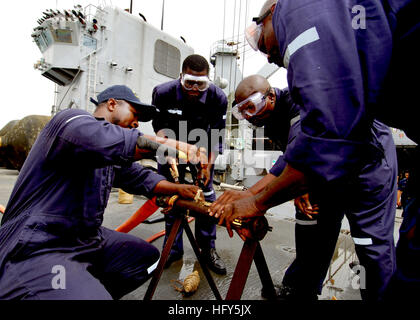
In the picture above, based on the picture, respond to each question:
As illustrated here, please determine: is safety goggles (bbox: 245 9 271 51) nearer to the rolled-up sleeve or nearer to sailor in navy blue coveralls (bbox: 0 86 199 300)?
the rolled-up sleeve

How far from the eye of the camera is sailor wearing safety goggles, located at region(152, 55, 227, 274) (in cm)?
268

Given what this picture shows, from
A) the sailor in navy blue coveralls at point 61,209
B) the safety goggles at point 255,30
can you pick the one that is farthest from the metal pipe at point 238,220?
the safety goggles at point 255,30

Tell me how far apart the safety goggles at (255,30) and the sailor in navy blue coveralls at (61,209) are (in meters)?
0.86

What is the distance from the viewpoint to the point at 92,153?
1211 millimetres

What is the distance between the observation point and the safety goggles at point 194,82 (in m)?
2.66

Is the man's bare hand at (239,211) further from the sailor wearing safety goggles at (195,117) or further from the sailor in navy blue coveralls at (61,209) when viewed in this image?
the sailor wearing safety goggles at (195,117)

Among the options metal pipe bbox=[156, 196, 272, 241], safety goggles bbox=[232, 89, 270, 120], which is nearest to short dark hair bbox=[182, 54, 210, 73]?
safety goggles bbox=[232, 89, 270, 120]

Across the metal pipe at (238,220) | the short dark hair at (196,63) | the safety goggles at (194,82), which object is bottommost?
the metal pipe at (238,220)

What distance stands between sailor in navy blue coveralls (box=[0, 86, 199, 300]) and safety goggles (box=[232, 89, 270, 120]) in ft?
4.18

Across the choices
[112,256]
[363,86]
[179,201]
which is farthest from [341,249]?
[363,86]

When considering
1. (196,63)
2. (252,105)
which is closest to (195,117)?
(196,63)

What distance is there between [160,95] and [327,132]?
8.19 feet
